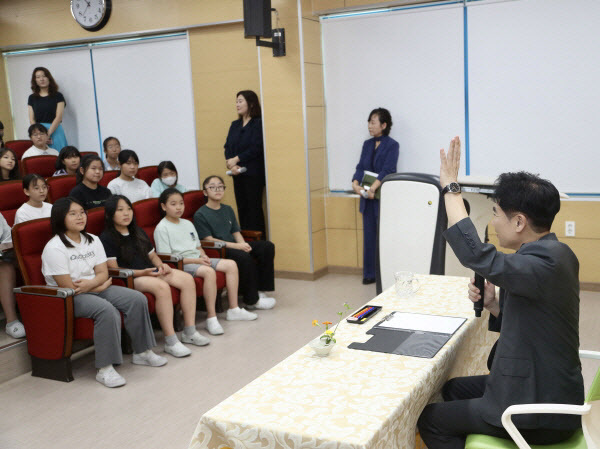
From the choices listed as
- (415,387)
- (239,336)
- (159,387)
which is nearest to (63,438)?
(159,387)

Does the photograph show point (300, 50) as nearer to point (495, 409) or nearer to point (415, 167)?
point (415, 167)

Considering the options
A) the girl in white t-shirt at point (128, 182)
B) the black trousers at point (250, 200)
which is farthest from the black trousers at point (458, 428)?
the black trousers at point (250, 200)

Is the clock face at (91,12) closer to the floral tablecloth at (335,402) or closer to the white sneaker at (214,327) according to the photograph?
the white sneaker at (214,327)

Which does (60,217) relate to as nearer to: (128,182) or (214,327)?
(214,327)

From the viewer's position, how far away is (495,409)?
6.76ft

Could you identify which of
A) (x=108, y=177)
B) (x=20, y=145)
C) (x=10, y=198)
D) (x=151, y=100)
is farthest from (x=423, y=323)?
(x=20, y=145)

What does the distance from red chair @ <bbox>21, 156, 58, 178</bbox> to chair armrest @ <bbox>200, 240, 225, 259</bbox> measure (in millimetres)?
2104

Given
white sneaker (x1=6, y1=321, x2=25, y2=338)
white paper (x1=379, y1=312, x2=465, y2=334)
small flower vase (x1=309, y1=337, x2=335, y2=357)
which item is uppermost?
small flower vase (x1=309, y1=337, x2=335, y2=357)

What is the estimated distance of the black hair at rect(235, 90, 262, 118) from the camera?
248 inches

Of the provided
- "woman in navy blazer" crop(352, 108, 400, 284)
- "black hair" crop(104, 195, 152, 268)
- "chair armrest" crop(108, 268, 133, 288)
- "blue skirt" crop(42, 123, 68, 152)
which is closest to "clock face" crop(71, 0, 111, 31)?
"blue skirt" crop(42, 123, 68, 152)

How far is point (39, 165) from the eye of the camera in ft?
20.7

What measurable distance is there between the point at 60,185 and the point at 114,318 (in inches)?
78.4

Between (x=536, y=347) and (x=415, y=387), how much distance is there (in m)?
0.40

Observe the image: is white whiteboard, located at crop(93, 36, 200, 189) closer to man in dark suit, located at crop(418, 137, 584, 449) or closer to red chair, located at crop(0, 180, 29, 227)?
red chair, located at crop(0, 180, 29, 227)
